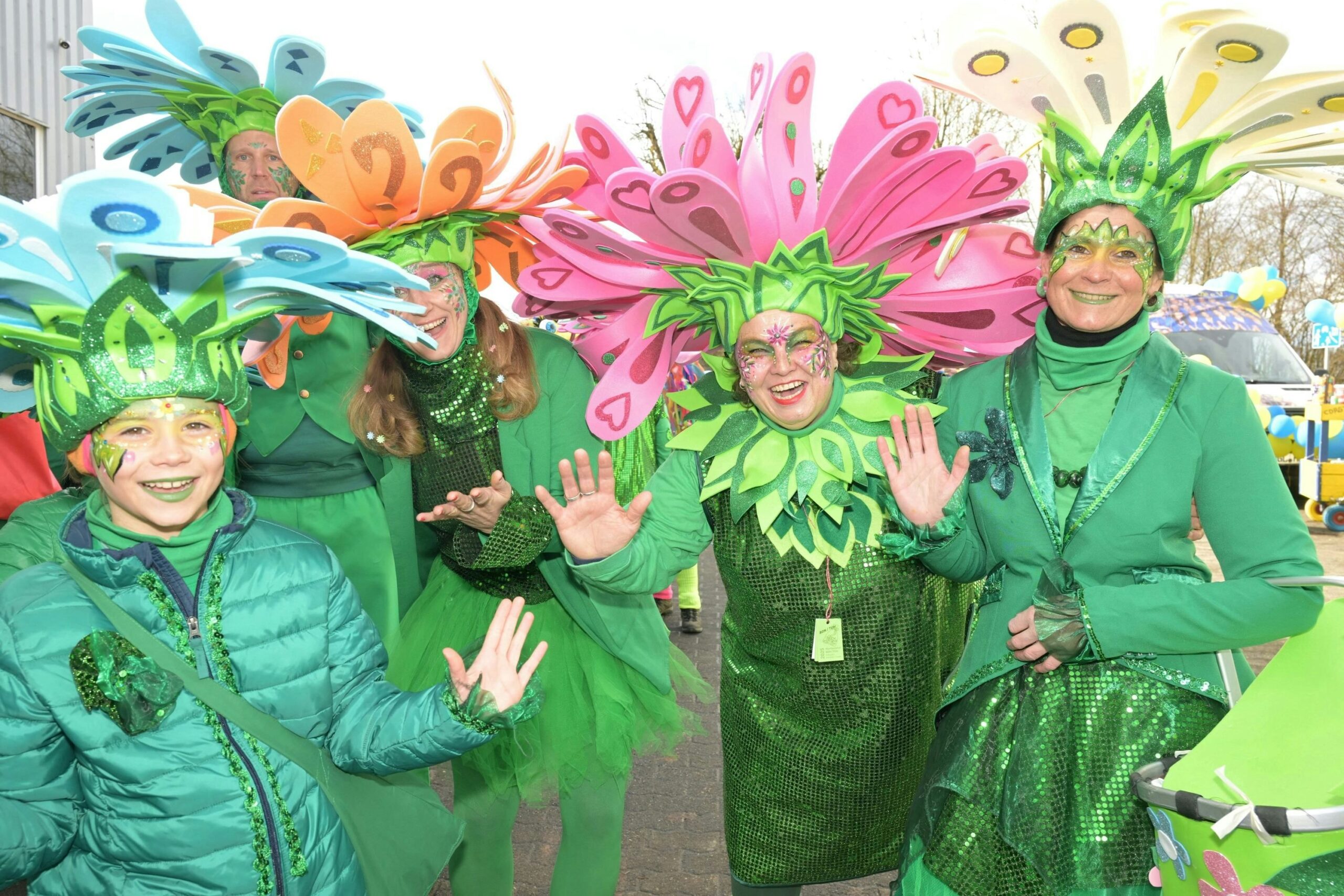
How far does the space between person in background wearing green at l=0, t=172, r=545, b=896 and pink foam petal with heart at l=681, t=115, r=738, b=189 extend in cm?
73

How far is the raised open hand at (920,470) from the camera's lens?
2.38 m

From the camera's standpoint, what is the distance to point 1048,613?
7.00ft

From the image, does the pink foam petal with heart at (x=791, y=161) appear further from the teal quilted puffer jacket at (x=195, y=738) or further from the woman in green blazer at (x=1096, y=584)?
the teal quilted puffer jacket at (x=195, y=738)

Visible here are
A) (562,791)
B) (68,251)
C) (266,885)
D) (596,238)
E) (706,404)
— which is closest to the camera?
(68,251)

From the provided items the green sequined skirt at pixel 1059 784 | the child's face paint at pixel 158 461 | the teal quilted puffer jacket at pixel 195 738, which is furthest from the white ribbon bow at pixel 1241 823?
the child's face paint at pixel 158 461

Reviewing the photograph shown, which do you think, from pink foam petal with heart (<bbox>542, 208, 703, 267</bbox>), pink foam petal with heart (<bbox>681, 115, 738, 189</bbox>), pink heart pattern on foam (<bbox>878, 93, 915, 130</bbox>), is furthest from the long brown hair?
pink heart pattern on foam (<bbox>878, 93, 915, 130</bbox>)

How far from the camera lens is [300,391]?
129 inches

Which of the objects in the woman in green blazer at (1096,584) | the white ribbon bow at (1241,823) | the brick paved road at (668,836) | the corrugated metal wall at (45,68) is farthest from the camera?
the corrugated metal wall at (45,68)

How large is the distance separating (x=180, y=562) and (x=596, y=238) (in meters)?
1.15

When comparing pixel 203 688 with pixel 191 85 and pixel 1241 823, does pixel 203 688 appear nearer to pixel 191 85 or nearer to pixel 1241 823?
pixel 1241 823

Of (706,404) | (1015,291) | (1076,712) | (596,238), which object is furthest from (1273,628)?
(596,238)

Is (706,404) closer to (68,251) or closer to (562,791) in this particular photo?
(562,791)

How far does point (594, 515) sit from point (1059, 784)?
1.11 m

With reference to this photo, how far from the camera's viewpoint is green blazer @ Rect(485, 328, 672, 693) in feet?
9.77
